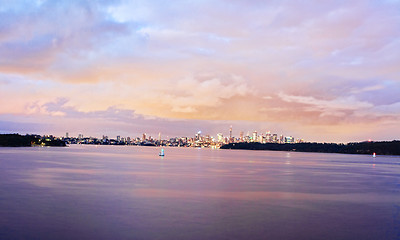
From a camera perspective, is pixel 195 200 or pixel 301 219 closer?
pixel 301 219

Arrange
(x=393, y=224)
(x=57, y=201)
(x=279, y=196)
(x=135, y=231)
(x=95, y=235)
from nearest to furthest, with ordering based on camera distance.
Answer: (x=95, y=235) → (x=135, y=231) → (x=393, y=224) → (x=57, y=201) → (x=279, y=196)

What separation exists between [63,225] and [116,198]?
29.4ft

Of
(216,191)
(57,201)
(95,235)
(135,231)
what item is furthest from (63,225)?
(216,191)

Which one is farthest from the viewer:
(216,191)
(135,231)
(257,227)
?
(216,191)

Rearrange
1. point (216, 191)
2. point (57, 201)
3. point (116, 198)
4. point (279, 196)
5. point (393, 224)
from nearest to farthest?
1. point (393, 224)
2. point (57, 201)
3. point (116, 198)
4. point (279, 196)
5. point (216, 191)

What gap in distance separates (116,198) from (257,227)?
1208 centimetres

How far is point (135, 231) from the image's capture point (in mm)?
16781

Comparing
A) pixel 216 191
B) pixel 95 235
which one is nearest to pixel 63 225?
pixel 95 235

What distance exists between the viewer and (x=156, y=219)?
19547 mm

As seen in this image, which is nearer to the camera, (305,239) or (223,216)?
(305,239)

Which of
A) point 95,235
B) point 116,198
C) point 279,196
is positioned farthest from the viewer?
point 279,196

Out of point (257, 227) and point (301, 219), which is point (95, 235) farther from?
point (301, 219)

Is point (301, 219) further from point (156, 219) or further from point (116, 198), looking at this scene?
point (116, 198)

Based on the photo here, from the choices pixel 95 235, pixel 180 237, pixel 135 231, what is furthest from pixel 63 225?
pixel 180 237
